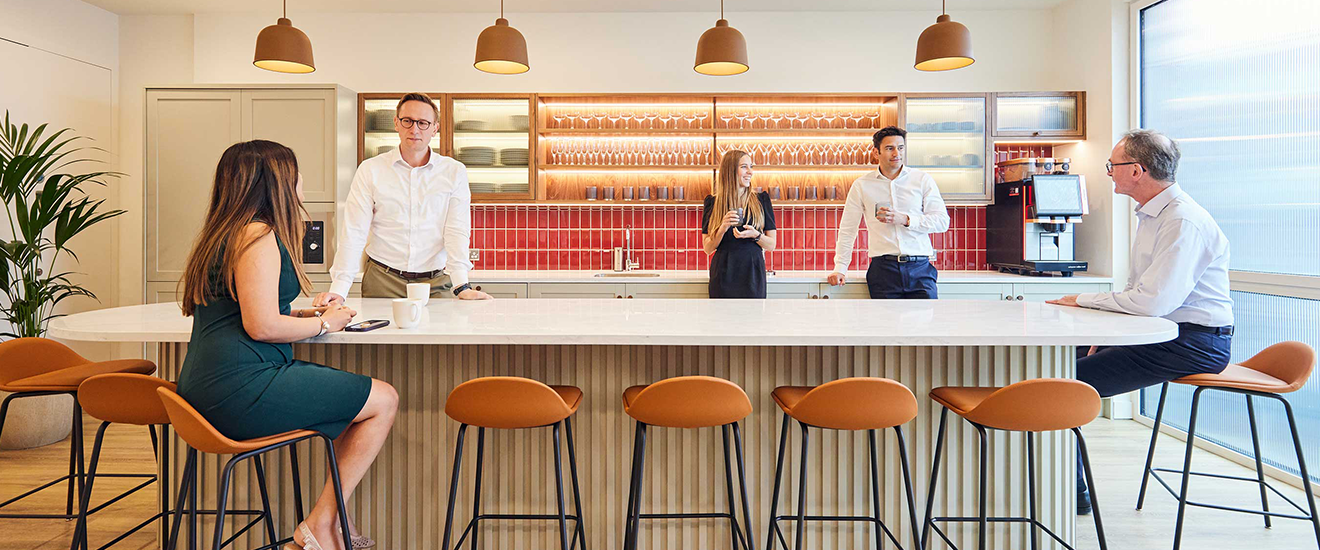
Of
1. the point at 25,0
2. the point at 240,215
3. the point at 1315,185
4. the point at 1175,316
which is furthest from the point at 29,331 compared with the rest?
the point at 1315,185

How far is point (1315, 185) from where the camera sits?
345 cm

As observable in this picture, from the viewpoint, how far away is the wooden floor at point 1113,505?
292cm

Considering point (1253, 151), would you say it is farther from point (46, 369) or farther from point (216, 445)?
point (46, 369)

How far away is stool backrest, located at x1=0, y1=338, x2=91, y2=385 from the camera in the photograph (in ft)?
8.87

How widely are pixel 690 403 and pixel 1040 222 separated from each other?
376 cm

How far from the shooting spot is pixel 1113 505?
130 inches

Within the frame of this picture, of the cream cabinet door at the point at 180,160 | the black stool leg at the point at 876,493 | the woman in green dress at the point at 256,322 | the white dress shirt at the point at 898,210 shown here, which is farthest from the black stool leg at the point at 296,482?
the cream cabinet door at the point at 180,160

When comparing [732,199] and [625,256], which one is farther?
[625,256]

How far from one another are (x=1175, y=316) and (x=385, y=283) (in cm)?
320

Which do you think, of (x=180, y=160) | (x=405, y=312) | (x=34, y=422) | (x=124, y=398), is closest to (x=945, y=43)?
(x=405, y=312)

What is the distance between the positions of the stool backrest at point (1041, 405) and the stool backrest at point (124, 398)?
242 cm

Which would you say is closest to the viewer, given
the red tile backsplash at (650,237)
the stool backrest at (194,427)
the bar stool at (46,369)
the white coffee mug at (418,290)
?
the stool backrest at (194,427)

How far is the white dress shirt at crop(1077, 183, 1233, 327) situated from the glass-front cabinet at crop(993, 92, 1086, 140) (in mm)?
2407

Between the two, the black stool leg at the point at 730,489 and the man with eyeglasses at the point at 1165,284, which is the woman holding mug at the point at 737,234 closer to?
the man with eyeglasses at the point at 1165,284
